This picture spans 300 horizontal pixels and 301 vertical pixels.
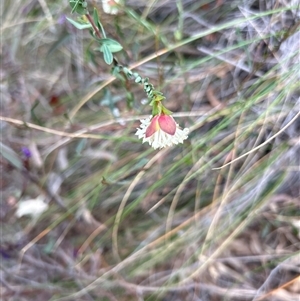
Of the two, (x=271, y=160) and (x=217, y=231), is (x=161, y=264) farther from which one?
(x=271, y=160)

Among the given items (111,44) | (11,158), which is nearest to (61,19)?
(11,158)

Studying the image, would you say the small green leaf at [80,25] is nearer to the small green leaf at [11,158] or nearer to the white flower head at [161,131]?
the white flower head at [161,131]

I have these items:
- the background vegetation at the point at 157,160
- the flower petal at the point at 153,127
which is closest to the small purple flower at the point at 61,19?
the background vegetation at the point at 157,160

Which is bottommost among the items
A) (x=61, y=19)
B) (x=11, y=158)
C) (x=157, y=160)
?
(x=157, y=160)

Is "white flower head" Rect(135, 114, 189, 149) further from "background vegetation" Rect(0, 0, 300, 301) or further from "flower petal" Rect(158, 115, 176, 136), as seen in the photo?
"background vegetation" Rect(0, 0, 300, 301)

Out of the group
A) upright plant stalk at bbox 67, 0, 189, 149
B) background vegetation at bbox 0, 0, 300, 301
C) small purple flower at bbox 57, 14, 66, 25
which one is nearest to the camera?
upright plant stalk at bbox 67, 0, 189, 149

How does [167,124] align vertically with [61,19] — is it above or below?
below

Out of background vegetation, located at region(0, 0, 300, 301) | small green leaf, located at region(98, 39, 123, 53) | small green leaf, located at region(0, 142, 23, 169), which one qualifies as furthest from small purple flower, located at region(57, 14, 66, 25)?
small green leaf, located at region(98, 39, 123, 53)

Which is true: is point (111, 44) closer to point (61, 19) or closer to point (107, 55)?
point (107, 55)
